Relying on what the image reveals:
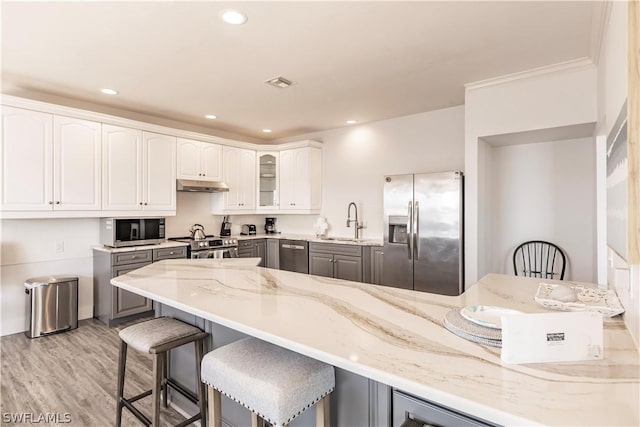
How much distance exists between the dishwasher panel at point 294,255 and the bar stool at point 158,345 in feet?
9.34

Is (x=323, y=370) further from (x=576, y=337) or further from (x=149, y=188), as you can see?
(x=149, y=188)

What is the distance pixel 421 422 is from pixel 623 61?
1.73m

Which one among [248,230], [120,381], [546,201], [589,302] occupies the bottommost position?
[120,381]

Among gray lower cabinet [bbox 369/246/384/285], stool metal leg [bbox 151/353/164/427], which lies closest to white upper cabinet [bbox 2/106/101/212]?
stool metal leg [bbox 151/353/164/427]

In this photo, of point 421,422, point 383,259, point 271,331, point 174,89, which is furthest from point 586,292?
point 174,89

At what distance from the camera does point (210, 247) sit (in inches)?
181

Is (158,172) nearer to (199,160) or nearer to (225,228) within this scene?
(199,160)

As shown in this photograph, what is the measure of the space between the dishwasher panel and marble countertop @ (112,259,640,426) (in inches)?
109

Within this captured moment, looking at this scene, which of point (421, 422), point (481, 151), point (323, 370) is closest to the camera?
point (421, 422)

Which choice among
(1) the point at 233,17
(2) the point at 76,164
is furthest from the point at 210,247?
(1) the point at 233,17

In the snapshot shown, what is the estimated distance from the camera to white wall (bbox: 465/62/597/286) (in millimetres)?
2844

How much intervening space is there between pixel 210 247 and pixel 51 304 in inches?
69.3

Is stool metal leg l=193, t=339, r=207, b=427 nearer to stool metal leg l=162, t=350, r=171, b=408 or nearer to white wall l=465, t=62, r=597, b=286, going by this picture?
stool metal leg l=162, t=350, r=171, b=408

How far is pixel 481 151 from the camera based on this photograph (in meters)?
3.46
